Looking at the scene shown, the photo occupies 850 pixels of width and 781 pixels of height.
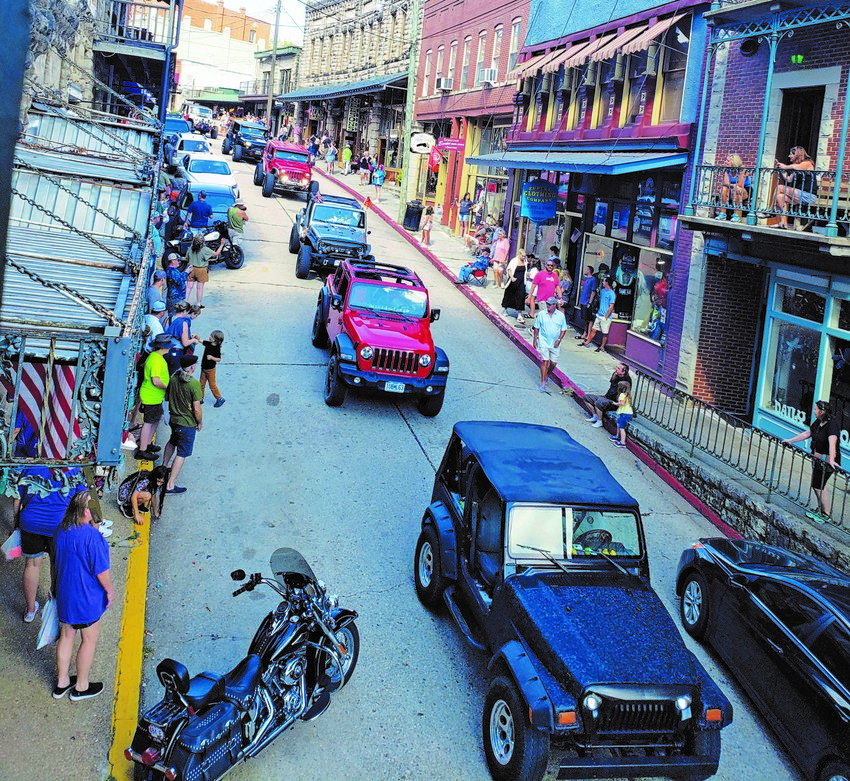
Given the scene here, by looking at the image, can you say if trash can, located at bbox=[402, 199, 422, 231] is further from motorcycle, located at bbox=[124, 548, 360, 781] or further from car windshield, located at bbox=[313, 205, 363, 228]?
motorcycle, located at bbox=[124, 548, 360, 781]

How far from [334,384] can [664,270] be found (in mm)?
8859

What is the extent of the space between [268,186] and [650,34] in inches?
787

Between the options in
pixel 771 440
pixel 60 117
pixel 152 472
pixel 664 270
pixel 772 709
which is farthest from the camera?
pixel 664 270

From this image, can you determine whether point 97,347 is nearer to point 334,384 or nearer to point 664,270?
point 334,384

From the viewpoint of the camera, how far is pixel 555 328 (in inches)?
639

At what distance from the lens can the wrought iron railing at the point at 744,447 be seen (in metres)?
11.2

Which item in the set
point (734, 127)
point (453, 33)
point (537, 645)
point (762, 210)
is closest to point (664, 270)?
point (734, 127)

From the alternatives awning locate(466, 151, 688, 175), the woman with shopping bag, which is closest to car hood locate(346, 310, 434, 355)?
awning locate(466, 151, 688, 175)

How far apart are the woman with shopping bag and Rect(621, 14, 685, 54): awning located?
643 inches

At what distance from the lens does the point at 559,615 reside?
6.59 m

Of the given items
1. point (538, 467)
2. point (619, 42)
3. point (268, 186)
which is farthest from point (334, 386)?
point (268, 186)

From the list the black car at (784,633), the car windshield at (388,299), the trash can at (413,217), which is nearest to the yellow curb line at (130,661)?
the black car at (784,633)

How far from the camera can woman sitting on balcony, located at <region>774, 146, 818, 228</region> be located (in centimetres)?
1361

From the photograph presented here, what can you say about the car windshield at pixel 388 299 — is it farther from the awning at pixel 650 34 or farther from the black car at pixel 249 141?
the black car at pixel 249 141
